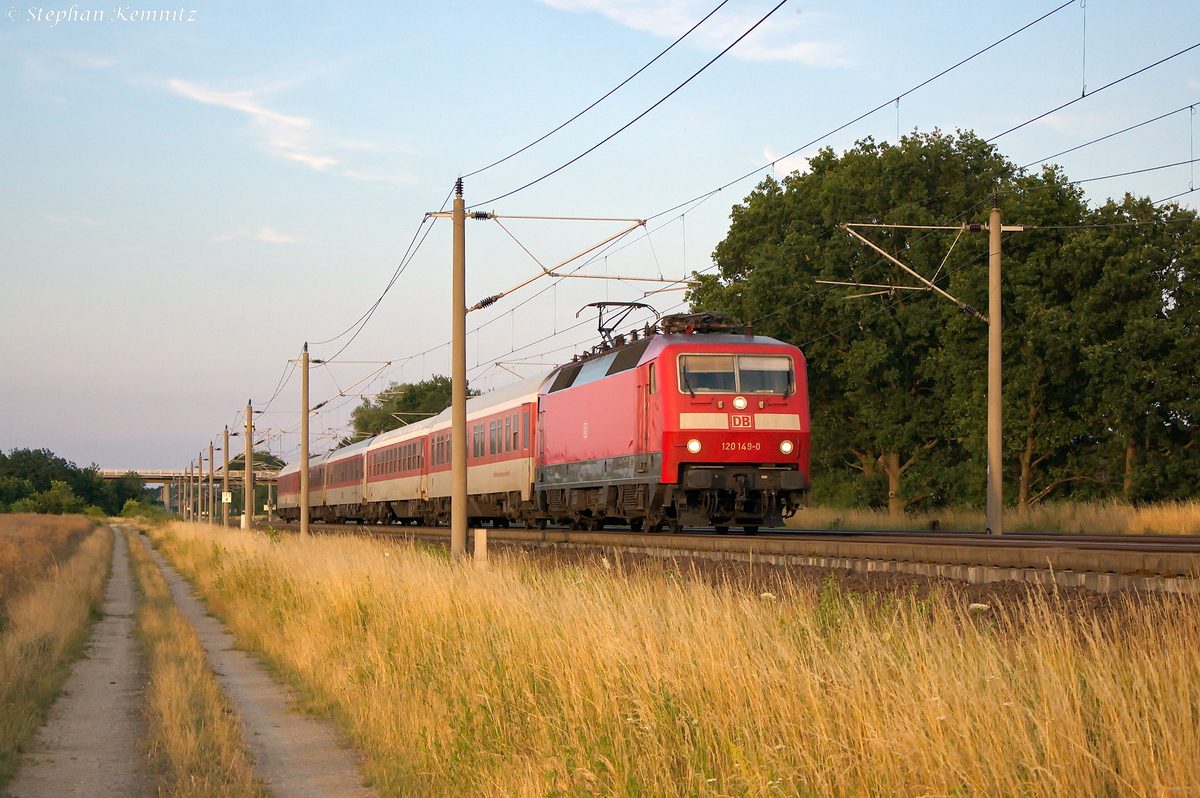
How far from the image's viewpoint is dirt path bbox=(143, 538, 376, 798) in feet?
29.7

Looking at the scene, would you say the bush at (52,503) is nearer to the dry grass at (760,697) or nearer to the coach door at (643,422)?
the coach door at (643,422)

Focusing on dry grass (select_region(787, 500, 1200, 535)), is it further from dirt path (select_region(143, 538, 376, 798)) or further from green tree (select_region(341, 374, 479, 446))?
green tree (select_region(341, 374, 479, 446))

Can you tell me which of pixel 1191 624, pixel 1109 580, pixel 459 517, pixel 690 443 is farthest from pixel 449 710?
pixel 690 443

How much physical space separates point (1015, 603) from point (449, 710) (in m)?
5.02

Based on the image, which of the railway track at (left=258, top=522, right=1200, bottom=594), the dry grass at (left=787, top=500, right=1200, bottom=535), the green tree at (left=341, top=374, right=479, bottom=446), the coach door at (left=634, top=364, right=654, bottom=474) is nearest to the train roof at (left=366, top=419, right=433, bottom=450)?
the dry grass at (left=787, top=500, right=1200, bottom=535)

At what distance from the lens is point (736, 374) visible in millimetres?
22359

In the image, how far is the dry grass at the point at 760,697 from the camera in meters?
5.33

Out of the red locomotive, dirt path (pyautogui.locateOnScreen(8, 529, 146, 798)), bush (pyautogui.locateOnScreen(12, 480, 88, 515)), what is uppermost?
the red locomotive

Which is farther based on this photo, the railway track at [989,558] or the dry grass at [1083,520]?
the dry grass at [1083,520]

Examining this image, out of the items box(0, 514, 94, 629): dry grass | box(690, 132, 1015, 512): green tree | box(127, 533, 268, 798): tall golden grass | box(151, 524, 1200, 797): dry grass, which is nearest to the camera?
box(151, 524, 1200, 797): dry grass

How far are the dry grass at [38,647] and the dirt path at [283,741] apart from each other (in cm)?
185

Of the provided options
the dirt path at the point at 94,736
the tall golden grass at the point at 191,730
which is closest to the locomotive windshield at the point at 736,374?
the tall golden grass at the point at 191,730

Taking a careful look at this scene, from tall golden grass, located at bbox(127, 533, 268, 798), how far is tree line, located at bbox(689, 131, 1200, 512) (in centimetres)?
2018

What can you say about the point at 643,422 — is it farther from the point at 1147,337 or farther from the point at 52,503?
the point at 52,503
